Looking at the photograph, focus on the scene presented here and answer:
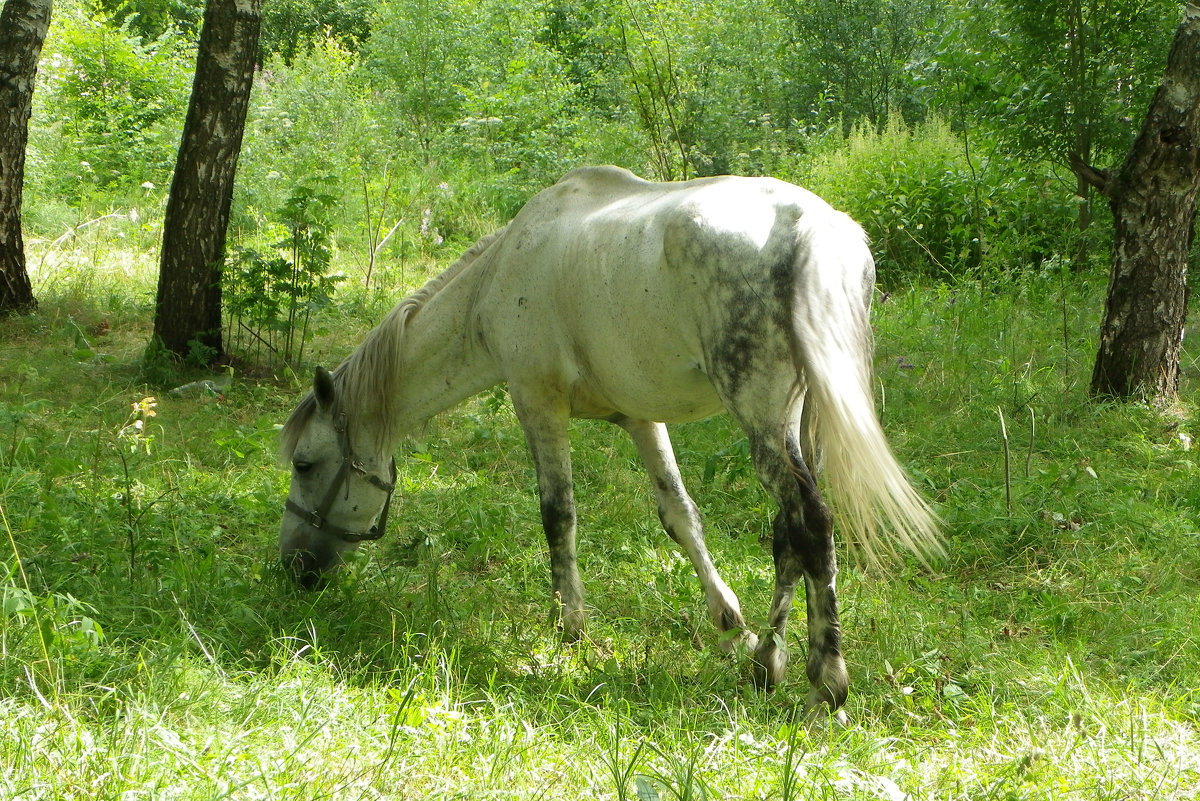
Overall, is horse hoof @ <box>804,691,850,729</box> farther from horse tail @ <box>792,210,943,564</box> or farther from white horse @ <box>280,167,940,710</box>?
horse tail @ <box>792,210,943,564</box>

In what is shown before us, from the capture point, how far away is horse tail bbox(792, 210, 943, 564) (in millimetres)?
2954

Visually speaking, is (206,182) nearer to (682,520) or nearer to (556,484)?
(556,484)

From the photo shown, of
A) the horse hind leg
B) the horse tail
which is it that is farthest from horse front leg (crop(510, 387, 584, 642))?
the horse tail

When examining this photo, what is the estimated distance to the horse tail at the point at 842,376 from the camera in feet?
9.69

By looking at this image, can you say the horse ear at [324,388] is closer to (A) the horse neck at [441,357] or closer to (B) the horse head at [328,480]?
(B) the horse head at [328,480]

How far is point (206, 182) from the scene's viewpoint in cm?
678

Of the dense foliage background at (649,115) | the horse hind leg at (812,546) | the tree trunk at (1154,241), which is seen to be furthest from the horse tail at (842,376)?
the dense foliage background at (649,115)

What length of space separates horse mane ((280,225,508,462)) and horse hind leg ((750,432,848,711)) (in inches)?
70.1

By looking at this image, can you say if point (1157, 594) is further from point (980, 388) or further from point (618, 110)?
point (618, 110)

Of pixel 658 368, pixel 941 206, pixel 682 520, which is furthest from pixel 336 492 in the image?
pixel 941 206

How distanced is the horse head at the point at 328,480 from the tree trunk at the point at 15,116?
15.6 ft

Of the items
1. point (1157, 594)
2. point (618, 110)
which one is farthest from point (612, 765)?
point (618, 110)

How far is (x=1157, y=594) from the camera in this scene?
3975mm

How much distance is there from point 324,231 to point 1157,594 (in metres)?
5.77
